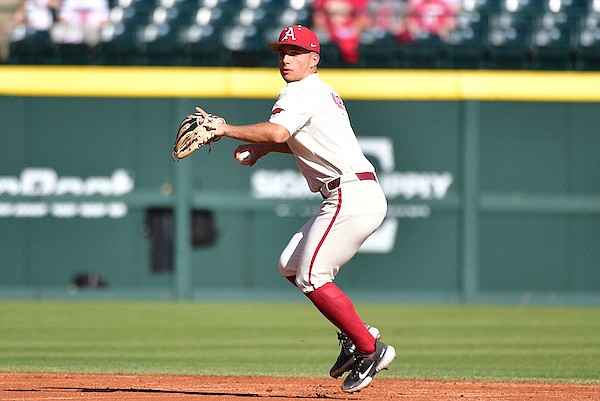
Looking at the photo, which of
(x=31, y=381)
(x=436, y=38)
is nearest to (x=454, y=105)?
(x=436, y=38)

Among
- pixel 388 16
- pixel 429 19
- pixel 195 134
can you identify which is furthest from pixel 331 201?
pixel 429 19

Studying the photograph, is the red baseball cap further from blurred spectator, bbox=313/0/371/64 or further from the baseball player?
blurred spectator, bbox=313/0/371/64

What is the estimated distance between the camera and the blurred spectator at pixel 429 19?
1538 centimetres

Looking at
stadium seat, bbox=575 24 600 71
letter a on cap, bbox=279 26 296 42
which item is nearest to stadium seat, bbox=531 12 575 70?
stadium seat, bbox=575 24 600 71

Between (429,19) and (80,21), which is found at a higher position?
(80,21)

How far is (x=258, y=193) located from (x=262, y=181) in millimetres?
174

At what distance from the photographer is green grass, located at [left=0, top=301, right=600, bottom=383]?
8039 mm

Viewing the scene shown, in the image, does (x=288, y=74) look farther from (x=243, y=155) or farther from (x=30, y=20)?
(x=30, y=20)

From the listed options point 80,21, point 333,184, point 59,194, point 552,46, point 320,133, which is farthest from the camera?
point 552,46

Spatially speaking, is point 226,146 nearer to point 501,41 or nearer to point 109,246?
point 109,246

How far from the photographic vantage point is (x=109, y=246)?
49.2 ft

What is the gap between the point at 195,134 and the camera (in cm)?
545

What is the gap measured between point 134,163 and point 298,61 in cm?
980

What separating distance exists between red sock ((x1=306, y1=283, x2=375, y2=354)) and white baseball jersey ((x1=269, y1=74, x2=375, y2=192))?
0.57m
